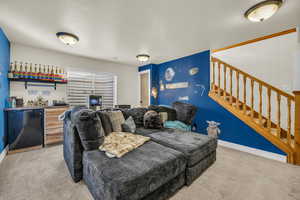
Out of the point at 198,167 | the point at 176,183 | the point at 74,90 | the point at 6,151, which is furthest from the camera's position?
the point at 74,90

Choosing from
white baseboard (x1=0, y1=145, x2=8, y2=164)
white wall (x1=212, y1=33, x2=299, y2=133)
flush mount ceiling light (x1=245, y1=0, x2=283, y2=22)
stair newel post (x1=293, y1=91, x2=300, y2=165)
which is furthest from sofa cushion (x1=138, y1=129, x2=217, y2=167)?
white baseboard (x1=0, y1=145, x2=8, y2=164)

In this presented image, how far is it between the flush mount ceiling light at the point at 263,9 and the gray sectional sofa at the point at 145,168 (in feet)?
6.64

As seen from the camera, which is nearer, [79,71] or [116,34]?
[116,34]

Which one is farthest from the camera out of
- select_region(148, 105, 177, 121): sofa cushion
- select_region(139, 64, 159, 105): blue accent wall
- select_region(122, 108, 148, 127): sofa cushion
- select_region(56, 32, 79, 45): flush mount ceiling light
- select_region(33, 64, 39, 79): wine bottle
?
select_region(139, 64, 159, 105): blue accent wall

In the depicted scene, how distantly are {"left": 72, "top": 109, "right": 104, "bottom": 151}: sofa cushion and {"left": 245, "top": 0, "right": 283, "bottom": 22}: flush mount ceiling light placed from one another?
2.71 m

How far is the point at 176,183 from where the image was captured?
4.74ft

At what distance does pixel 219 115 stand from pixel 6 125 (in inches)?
199

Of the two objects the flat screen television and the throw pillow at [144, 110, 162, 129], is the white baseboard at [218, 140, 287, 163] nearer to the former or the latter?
the throw pillow at [144, 110, 162, 129]

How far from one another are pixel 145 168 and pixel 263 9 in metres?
2.58

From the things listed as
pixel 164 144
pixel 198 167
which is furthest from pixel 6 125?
pixel 198 167

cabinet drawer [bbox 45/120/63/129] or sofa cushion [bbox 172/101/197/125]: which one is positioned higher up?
sofa cushion [bbox 172/101/197/125]

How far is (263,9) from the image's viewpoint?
5.46 ft

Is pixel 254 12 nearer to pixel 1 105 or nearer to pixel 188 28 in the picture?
pixel 188 28

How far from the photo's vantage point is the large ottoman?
1595 millimetres
